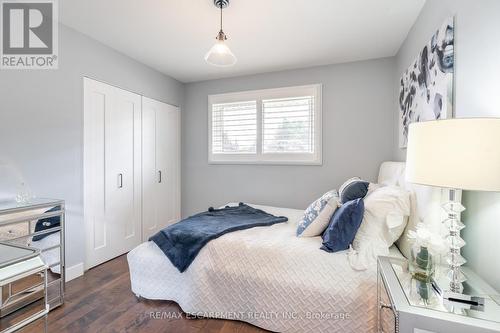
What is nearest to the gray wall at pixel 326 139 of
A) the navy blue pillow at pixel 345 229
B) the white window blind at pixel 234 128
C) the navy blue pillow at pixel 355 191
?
the white window blind at pixel 234 128

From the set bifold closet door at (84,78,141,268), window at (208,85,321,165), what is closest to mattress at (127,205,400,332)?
bifold closet door at (84,78,141,268)

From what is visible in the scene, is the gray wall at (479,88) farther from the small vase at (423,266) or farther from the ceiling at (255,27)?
the ceiling at (255,27)

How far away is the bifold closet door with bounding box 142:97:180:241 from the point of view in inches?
133

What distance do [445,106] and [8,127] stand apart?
3.26 metres

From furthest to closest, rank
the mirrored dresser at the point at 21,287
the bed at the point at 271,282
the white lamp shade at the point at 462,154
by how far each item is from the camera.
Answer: the bed at the point at 271,282
the mirrored dresser at the point at 21,287
the white lamp shade at the point at 462,154

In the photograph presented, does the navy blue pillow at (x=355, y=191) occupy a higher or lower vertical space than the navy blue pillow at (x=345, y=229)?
higher

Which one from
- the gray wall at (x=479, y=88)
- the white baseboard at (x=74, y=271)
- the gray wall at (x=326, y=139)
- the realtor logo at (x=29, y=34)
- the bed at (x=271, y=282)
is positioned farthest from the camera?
the gray wall at (x=326, y=139)

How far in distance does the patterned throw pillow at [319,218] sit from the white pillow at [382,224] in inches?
10.0

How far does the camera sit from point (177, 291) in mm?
1942

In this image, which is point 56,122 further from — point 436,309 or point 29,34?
point 436,309

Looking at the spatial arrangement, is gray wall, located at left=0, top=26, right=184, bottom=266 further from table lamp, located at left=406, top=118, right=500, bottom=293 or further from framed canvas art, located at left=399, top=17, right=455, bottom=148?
framed canvas art, located at left=399, top=17, right=455, bottom=148

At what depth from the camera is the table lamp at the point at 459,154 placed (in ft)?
2.70

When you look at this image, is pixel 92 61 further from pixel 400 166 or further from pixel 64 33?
pixel 400 166

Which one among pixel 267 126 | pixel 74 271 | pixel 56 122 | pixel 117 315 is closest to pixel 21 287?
pixel 117 315
